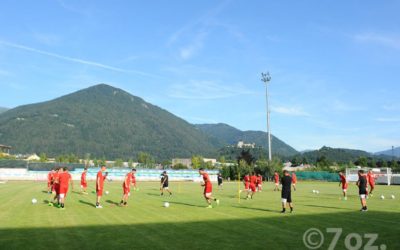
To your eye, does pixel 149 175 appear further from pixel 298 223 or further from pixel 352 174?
pixel 298 223

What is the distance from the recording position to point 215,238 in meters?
13.2

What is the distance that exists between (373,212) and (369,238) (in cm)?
855

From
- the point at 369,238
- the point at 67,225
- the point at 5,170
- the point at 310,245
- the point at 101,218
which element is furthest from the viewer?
the point at 5,170

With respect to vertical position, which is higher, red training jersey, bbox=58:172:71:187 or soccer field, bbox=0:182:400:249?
red training jersey, bbox=58:172:71:187

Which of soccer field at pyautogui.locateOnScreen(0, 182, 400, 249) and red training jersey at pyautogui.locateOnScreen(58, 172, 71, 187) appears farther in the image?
red training jersey at pyautogui.locateOnScreen(58, 172, 71, 187)

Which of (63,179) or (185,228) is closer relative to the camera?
(185,228)

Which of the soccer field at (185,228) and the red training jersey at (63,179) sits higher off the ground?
the red training jersey at (63,179)

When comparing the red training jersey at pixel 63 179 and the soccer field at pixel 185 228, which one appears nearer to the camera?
the soccer field at pixel 185 228

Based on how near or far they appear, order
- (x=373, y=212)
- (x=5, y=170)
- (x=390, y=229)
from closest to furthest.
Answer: (x=390, y=229) → (x=373, y=212) → (x=5, y=170)

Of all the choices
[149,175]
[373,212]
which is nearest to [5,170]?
[149,175]

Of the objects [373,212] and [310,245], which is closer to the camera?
[310,245]

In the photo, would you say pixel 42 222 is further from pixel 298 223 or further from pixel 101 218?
pixel 298 223

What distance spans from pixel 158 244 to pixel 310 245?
4374 mm

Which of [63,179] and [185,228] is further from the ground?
[63,179]
